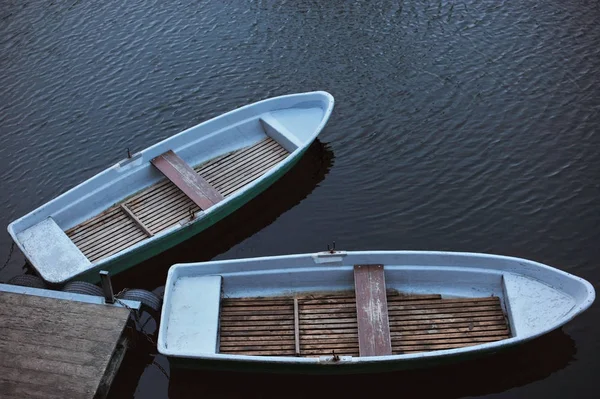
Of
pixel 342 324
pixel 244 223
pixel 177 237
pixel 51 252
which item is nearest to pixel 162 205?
pixel 177 237

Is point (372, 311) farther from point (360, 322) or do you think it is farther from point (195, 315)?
point (195, 315)

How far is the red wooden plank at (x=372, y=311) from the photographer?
12016 mm

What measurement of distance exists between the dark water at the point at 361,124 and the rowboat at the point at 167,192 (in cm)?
87

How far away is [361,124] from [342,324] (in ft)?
23.3

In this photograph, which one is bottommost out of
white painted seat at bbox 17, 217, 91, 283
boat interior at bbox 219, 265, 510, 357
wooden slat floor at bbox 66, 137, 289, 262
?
boat interior at bbox 219, 265, 510, 357

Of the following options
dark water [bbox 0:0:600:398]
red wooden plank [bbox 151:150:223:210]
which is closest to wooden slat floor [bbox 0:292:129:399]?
dark water [bbox 0:0:600:398]

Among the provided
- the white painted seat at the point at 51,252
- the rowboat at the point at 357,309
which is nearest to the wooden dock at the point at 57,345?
the white painted seat at the point at 51,252

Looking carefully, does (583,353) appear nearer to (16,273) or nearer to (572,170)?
(572,170)

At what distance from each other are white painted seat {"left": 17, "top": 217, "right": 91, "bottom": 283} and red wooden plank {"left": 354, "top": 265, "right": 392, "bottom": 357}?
542 centimetres

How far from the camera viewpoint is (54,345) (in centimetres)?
1187

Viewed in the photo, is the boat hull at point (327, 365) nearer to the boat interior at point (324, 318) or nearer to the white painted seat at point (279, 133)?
the boat interior at point (324, 318)

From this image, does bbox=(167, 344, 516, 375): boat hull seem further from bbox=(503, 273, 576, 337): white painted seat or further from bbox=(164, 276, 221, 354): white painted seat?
bbox=(503, 273, 576, 337): white painted seat

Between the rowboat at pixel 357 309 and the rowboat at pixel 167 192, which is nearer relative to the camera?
the rowboat at pixel 357 309

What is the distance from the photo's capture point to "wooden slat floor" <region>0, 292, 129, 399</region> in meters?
11.3
